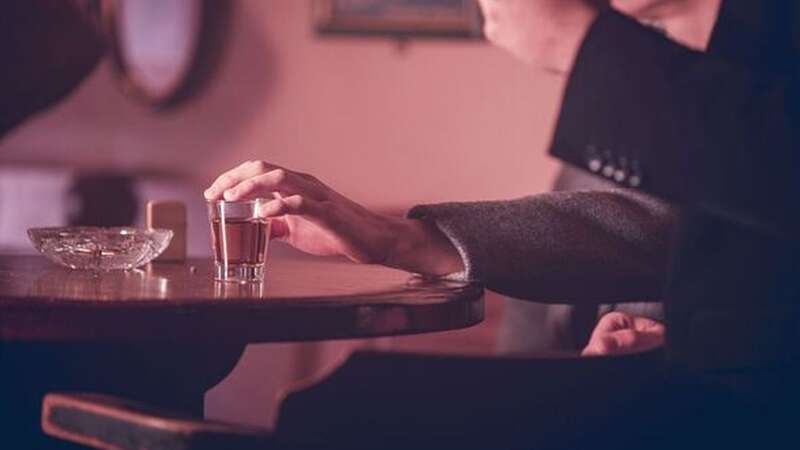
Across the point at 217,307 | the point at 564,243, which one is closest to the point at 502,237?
the point at 564,243

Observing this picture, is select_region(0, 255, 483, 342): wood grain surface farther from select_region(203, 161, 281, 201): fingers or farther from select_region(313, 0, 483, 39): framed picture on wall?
select_region(313, 0, 483, 39): framed picture on wall

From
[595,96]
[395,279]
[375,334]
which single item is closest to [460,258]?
[395,279]

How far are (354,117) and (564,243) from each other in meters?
2.74

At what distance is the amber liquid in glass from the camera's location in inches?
67.3

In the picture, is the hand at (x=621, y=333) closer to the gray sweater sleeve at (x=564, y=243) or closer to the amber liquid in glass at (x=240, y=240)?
the gray sweater sleeve at (x=564, y=243)

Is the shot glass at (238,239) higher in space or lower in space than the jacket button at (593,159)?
lower

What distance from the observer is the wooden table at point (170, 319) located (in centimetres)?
135

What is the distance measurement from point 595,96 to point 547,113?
3068 mm

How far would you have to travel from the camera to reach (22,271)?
1.84 m

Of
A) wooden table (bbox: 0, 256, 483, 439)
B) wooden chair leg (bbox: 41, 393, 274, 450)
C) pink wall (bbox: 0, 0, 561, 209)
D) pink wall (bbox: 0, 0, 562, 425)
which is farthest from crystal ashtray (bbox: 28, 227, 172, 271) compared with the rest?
pink wall (bbox: 0, 0, 561, 209)

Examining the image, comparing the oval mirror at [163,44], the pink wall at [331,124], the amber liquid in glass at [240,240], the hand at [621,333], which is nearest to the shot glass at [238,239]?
the amber liquid in glass at [240,240]

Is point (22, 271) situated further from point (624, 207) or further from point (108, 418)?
point (624, 207)

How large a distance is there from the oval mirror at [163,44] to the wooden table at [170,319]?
2538mm

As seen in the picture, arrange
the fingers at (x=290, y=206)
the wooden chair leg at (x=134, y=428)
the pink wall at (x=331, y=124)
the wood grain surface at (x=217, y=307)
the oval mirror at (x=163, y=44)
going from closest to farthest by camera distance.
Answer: the wooden chair leg at (x=134, y=428) < the wood grain surface at (x=217, y=307) < the fingers at (x=290, y=206) < the pink wall at (x=331, y=124) < the oval mirror at (x=163, y=44)
